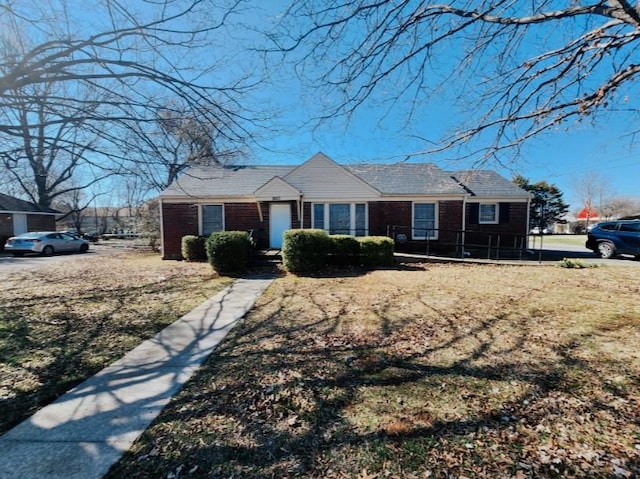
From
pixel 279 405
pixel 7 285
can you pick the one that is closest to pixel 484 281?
pixel 279 405

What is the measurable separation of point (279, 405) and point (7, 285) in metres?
10.6

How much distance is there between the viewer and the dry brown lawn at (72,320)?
3504 mm

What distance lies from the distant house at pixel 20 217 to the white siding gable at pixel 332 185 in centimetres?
2210

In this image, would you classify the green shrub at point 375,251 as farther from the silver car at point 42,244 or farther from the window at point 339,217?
the silver car at point 42,244

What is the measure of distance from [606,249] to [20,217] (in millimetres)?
37439

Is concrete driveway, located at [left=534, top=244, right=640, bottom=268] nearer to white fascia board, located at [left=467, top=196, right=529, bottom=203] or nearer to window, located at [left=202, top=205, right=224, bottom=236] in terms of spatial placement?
white fascia board, located at [left=467, top=196, right=529, bottom=203]

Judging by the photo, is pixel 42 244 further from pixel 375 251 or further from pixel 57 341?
pixel 375 251

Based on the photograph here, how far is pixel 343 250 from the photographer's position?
11.2 meters

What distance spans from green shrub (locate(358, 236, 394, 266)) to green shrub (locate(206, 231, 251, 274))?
4336 mm

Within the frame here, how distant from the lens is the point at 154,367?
152 inches

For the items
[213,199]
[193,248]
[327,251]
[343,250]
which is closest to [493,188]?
[343,250]

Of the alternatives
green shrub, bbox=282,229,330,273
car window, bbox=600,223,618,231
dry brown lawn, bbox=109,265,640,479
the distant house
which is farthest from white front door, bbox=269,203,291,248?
the distant house

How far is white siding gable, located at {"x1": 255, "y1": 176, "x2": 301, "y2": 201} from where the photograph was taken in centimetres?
1354

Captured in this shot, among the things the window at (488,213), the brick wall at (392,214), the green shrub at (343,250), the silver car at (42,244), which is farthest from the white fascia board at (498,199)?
the silver car at (42,244)
